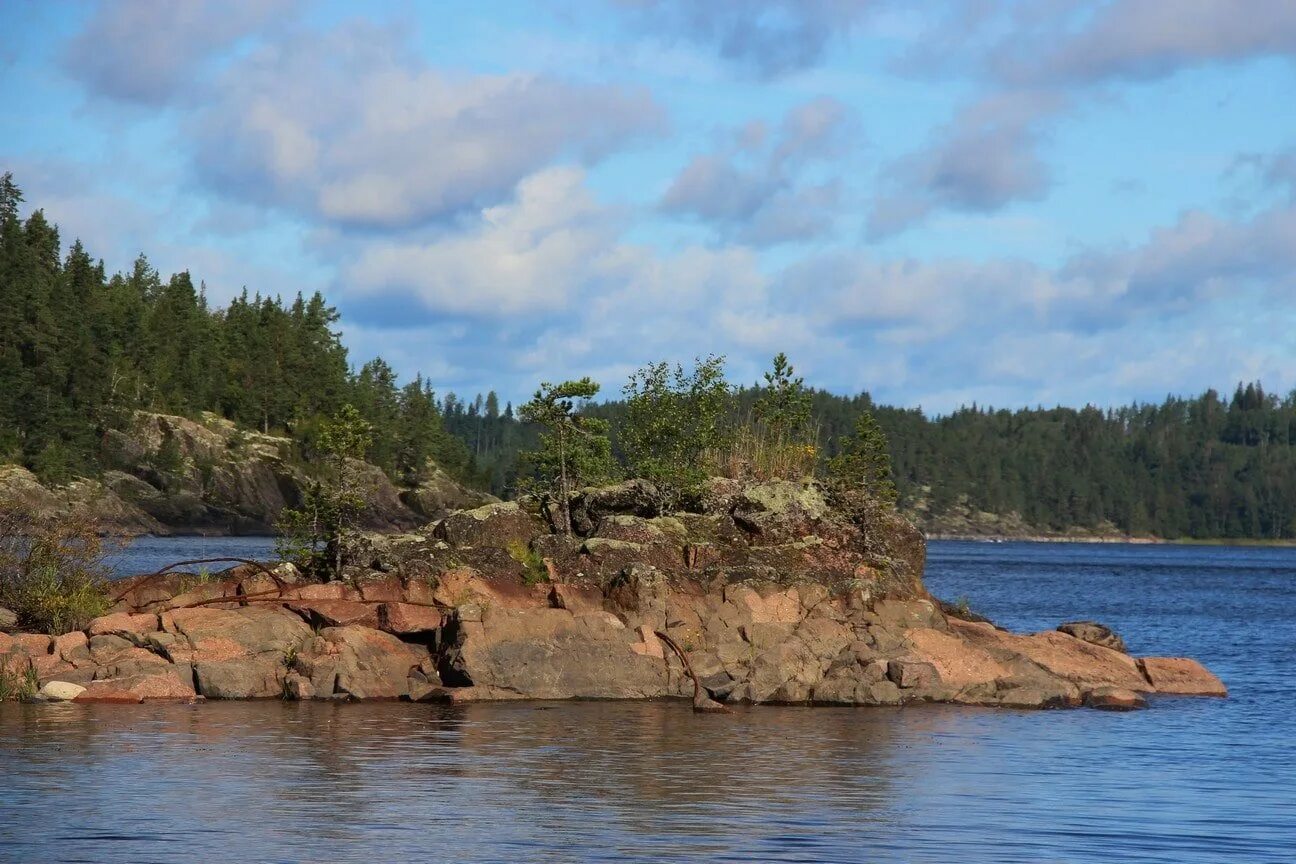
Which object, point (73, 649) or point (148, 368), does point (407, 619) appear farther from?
point (148, 368)

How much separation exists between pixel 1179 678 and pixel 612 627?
1545 centimetres

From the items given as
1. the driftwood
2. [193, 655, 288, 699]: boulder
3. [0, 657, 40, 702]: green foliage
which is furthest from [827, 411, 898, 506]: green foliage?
[0, 657, 40, 702]: green foliage

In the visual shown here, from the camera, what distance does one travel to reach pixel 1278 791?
83.7 feet

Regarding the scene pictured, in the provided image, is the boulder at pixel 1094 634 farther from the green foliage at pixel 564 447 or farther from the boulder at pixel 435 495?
the boulder at pixel 435 495

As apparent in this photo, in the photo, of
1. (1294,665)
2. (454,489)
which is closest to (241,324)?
(454,489)

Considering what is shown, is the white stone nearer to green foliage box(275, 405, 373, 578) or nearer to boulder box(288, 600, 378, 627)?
boulder box(288, 600, 378, 627)

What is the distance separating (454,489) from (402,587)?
430 ft

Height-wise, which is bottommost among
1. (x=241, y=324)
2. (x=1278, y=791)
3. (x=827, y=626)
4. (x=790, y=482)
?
(x=1278, y=791)

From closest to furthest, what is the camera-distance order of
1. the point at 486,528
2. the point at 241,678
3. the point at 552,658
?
the point at 241,678 < the point at 552,658 < the point at 486,528

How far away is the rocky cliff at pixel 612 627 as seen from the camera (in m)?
32.1

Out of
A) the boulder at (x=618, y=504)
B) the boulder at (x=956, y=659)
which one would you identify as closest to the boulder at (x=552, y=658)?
the boulder at (x=618, y=504)

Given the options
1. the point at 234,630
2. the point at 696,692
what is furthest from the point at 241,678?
the point at 696,692

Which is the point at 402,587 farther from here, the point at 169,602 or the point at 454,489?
the point at 454,489

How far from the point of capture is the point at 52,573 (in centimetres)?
3362
